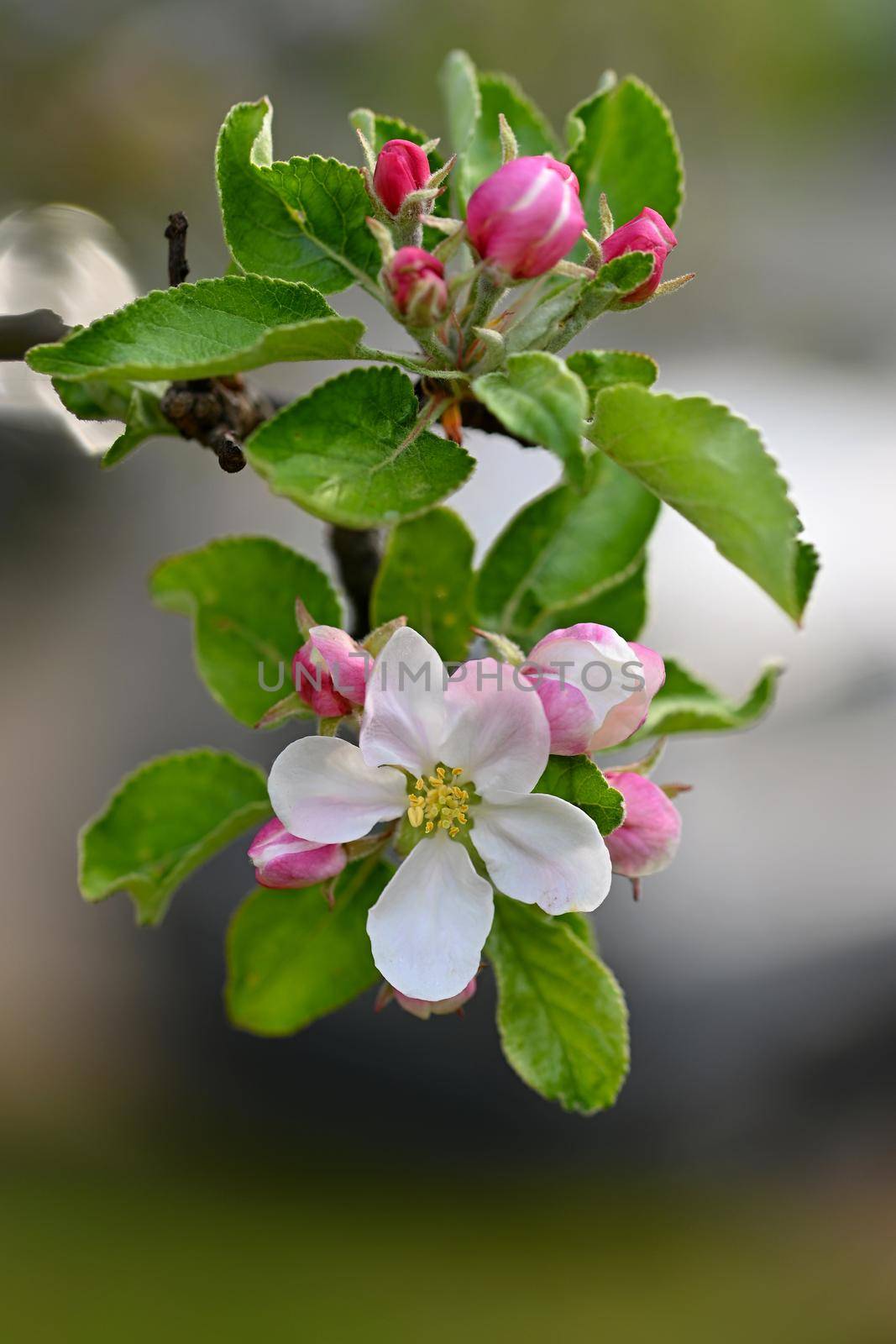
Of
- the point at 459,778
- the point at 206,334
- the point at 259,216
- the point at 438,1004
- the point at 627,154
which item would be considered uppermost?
the point at 627,154

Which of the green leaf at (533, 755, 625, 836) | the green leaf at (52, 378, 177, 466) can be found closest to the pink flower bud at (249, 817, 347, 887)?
the green leaf at (533, 755, 625, 836)

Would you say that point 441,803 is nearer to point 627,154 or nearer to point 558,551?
point 558,551

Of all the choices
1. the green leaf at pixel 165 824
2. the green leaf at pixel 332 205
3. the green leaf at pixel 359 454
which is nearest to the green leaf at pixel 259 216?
the green leaf at pixel 332 205

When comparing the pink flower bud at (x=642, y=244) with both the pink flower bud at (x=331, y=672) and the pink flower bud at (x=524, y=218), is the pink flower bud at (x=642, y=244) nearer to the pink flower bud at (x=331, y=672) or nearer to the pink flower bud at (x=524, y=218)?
the pink flower bud at (x=524, y=218)

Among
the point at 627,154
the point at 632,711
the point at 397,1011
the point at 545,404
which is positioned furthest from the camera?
the point at 397,1011

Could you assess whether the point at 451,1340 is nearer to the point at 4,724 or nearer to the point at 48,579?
the point at 4,724

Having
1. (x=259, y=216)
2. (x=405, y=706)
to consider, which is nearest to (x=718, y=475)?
(x=405, y=706)

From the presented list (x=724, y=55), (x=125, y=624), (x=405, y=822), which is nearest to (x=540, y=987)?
(x=405, y=822)
